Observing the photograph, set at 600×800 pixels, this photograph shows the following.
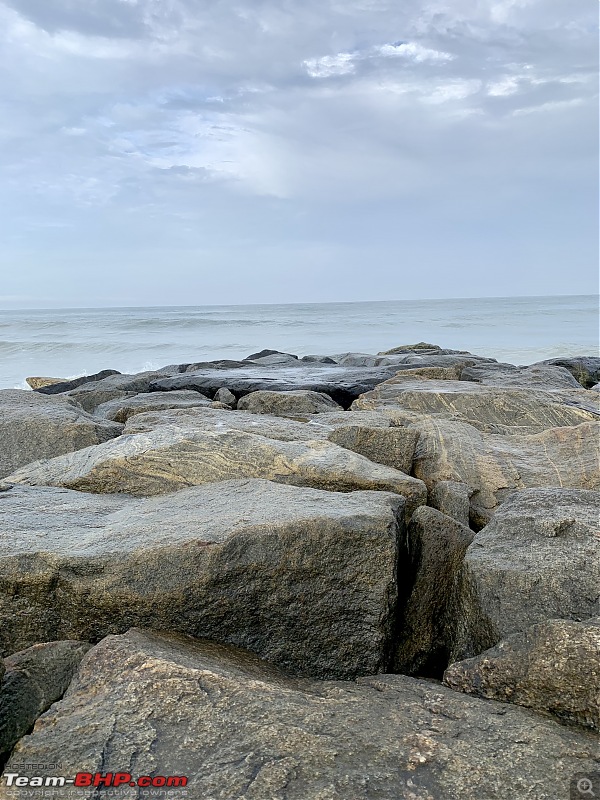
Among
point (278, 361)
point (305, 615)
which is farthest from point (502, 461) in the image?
point (278, 361)

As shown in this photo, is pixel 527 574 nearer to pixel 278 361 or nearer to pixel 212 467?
pixel 212 467

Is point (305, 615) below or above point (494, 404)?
below

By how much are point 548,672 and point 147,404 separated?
524 cm

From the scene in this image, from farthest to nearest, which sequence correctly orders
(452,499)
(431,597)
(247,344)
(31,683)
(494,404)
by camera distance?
1. (247,344)
2. (494,404)
3. (452,499)
4. (431,597)
5. (31,683)

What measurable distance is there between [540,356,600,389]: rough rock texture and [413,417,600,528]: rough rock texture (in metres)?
6.84

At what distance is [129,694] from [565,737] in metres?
1.15

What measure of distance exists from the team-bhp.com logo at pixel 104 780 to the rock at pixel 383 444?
2562mm

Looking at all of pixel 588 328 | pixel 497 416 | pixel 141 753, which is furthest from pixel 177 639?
pixel 588 328

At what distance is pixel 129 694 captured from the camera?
1.84 meters

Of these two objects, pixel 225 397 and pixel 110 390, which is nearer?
pixel 225 397

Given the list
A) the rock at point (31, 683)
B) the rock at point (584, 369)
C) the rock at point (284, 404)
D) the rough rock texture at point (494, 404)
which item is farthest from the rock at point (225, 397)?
the rock at point (584, 369)

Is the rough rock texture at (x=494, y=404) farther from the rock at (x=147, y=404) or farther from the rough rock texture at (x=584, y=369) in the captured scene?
the rough rock texture at (x=584, y=369)

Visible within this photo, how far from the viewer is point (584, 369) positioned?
1124cm

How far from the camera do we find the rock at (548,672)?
6.04 feet
